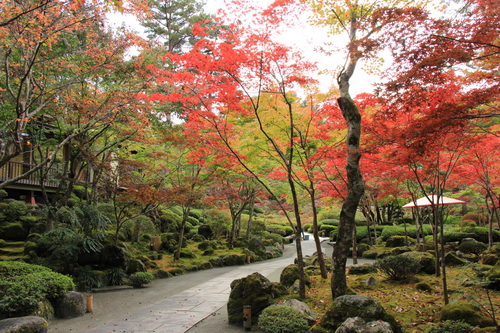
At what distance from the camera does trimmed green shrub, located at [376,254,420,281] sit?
319 inches

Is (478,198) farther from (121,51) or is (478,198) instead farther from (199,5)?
(199,5)

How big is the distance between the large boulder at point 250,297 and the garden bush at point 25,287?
3713 mm

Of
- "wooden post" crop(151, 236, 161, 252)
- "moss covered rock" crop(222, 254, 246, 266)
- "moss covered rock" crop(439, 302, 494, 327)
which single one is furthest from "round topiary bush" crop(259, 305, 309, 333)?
"wooden post" crop(151, 236, 161, 252)

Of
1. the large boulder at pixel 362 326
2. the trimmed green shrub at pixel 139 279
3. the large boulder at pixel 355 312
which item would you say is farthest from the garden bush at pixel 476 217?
the trimmed green shrub at pixel 139 279

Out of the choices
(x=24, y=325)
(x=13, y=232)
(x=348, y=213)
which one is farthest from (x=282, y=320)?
(x=13, y=232)

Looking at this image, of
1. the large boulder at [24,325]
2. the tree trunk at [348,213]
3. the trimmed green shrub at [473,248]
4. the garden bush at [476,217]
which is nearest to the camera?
the large boulder at [24,325]

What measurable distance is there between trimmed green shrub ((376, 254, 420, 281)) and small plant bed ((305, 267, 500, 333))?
0.15 meters

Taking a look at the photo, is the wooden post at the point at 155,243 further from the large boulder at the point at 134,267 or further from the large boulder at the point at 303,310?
the large boulder at the point at 303,310

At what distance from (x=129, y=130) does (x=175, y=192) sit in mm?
2611

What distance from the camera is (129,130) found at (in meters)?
10.8

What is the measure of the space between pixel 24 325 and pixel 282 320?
419 centimetres

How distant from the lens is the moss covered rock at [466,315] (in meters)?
4.79

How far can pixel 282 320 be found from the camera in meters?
5.43

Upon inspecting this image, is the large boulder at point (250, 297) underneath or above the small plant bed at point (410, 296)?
above
